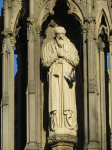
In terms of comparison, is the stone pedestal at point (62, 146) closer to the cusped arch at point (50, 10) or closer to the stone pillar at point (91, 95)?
the stone pillar at point (91, 95)

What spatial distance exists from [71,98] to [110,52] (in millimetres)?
1829

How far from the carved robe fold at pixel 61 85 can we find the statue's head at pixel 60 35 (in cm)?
10

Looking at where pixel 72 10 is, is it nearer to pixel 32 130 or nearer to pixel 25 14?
pixel 25 14

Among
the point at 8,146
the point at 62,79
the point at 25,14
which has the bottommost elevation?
the point at 8,146

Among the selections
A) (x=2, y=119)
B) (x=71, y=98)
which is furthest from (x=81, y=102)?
(x=2, y=119)

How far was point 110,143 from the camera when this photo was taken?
28719mm

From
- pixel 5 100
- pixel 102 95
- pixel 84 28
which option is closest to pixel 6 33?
pixel 5 100

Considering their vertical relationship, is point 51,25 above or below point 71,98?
above

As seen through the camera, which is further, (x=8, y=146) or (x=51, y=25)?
(x=51, y=25)

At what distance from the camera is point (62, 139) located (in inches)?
1088

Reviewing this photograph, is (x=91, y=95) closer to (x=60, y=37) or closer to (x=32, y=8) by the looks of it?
(x=60, y=37)

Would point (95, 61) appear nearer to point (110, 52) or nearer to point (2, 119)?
point (110, 52)

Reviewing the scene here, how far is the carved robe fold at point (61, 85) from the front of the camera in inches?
1104

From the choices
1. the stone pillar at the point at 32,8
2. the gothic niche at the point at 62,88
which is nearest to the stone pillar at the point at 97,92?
the gothic niche at the point at 62,88
